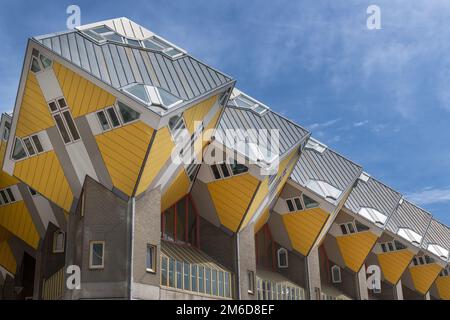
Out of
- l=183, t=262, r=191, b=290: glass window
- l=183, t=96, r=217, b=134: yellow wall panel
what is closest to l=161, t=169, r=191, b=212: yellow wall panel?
l=183, t=96, r=217, b=134: yellow wall panel

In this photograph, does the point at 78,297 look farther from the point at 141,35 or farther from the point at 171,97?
the point at 141,35

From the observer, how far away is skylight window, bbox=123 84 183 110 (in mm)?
24656

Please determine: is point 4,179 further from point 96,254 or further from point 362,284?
point 362,284

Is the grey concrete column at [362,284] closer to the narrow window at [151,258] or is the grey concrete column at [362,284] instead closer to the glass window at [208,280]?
the glass window at [208,280]

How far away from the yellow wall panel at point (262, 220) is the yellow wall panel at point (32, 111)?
16.9 metres

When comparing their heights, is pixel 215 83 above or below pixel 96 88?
above

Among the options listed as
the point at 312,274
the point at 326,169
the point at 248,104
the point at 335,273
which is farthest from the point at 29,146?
the point at 335,273

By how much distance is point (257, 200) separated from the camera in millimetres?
34281

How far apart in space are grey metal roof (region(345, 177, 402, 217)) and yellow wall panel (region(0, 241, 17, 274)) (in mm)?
26086

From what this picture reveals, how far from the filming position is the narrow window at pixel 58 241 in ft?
111

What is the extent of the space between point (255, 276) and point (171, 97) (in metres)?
14.3

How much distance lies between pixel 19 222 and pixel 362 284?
2909cm

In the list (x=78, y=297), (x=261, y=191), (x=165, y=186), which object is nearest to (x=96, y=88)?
(x=165, y=186)
